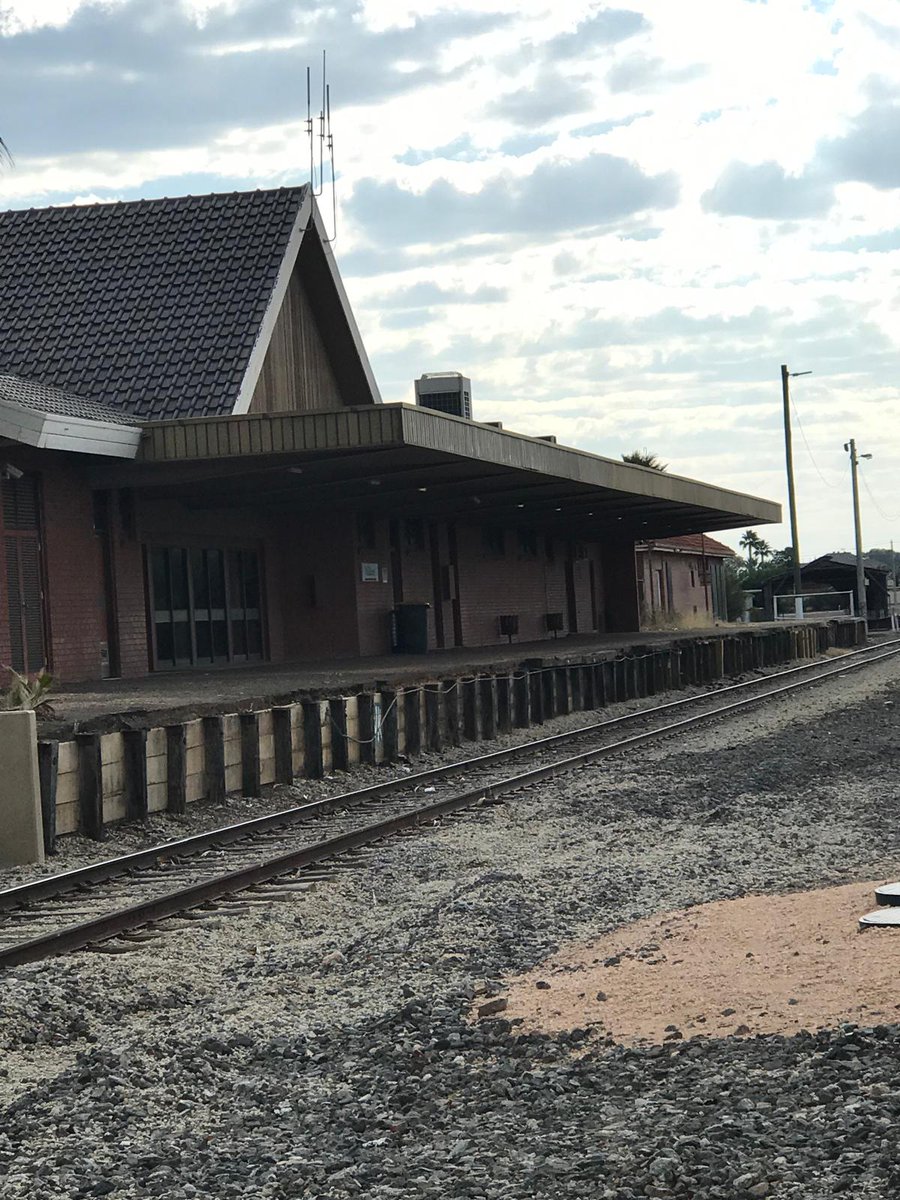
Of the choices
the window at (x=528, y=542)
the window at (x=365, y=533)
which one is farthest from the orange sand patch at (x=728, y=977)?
the window at (x=528, y=542)

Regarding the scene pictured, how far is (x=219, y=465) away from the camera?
25.2m

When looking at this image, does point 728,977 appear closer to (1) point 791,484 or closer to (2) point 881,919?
(2) point 881,919

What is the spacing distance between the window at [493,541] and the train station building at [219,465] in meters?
1.71

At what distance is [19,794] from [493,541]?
29.4 m

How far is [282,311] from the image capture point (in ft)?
103

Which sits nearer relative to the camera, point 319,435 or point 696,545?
point 319,435

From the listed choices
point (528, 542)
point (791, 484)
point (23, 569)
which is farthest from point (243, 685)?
point (791, 484)

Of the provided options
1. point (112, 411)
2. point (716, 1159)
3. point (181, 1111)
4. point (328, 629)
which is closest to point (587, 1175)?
point (716, 1159)

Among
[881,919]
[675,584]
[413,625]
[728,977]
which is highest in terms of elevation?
[675,584]

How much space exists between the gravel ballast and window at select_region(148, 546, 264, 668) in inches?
638

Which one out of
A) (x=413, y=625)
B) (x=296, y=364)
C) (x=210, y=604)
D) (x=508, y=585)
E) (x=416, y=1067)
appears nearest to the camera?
(x=416, y=1067)

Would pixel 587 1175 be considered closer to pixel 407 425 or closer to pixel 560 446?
pixel 407 425

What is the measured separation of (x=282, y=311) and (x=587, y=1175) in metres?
27.8

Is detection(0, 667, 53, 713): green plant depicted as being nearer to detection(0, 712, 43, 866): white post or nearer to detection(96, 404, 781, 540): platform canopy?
detection(0, 712, 43, 866): white post
